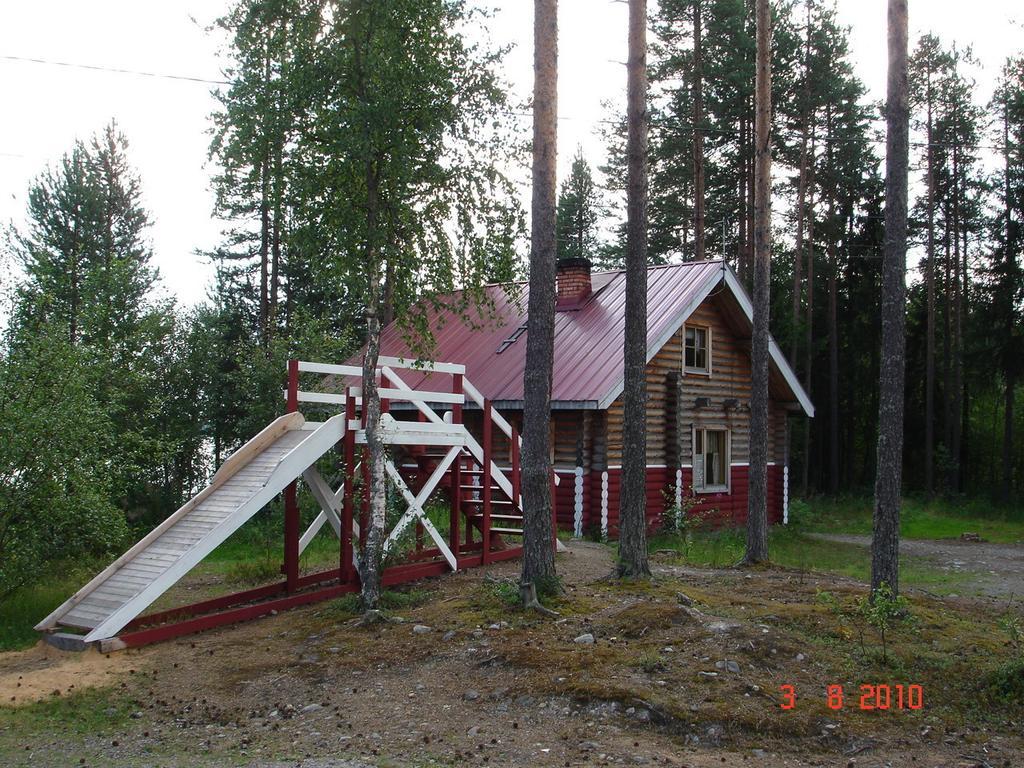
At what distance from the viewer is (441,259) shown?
1034 centimetres

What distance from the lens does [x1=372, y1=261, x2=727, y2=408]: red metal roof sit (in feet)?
60.1

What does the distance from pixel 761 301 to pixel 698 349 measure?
759cm

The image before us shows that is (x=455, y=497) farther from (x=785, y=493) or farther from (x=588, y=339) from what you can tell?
(x=785, y=493)

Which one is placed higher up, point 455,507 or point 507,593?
point 455,507

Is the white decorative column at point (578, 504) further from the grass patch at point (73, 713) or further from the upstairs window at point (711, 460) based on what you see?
the grass patch at point (73, 713)

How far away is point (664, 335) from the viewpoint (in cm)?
1886

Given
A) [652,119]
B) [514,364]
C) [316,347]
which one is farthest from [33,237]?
[652,119]

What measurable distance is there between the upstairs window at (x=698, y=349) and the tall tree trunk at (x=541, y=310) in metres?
11.8

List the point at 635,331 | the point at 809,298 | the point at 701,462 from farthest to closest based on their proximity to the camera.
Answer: the point at 809,298
the point at 701,462
the point at 635,331

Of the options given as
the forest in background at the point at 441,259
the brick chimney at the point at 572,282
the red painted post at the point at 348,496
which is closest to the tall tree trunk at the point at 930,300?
the forest in background at the point at 441,259

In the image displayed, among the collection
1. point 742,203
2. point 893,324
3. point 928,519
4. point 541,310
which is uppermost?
point 742,203

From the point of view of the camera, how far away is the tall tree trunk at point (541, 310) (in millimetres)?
9852

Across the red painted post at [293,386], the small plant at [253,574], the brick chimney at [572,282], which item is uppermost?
the brick chimney at [572,282]

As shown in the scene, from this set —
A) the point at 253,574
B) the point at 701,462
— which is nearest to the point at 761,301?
the point at 701,462
